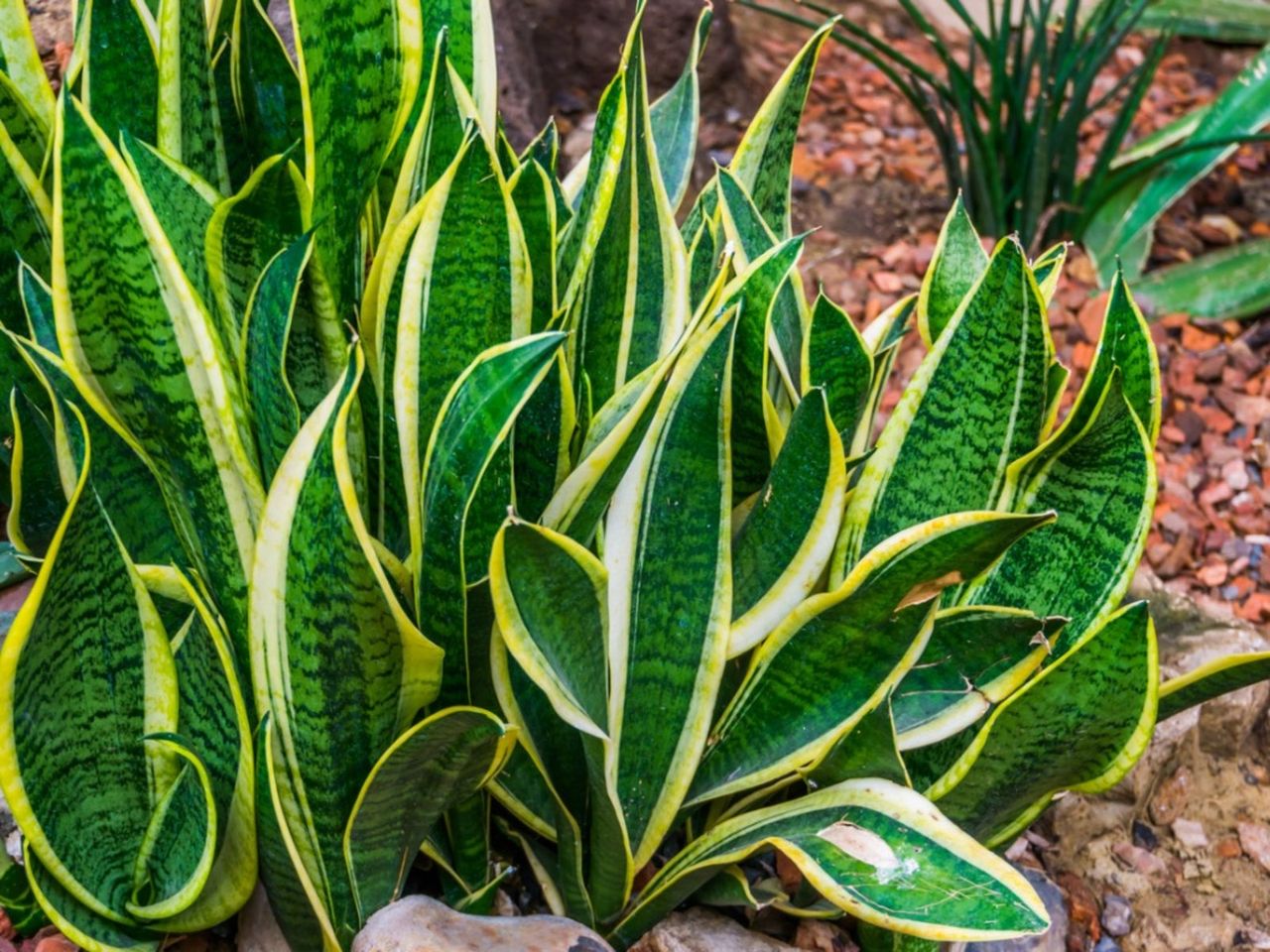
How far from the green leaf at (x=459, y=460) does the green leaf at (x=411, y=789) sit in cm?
8

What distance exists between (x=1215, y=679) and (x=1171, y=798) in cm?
55

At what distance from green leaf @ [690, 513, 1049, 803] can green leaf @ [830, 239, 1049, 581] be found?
0.37 feet

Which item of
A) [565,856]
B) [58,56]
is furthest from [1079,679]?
[58,56]

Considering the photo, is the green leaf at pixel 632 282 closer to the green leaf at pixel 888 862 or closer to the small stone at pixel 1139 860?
the green leaf at pixel 888 862

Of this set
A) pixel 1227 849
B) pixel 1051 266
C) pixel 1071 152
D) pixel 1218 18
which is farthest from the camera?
pixel 1218 18

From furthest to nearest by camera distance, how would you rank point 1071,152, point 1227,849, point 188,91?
point 1071,152 < point 1227,849 < point 188,91

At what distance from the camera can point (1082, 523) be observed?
1033 mm

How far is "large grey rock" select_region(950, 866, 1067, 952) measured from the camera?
1098mm

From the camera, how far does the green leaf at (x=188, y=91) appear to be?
98cm

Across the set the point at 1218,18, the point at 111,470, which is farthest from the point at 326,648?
the point at 1218,18

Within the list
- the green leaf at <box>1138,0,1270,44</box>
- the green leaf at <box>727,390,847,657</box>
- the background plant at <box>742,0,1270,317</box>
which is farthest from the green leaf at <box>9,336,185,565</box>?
the green leaf at <box>1138,0,1270,44</box>

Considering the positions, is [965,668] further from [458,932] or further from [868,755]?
[458,932]

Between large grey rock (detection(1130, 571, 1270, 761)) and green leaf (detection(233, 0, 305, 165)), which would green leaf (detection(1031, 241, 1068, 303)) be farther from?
green leaf (detection(233, 0, 305, 165))

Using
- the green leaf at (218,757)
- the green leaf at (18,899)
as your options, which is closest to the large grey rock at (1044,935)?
the green leaf at (218,757)
